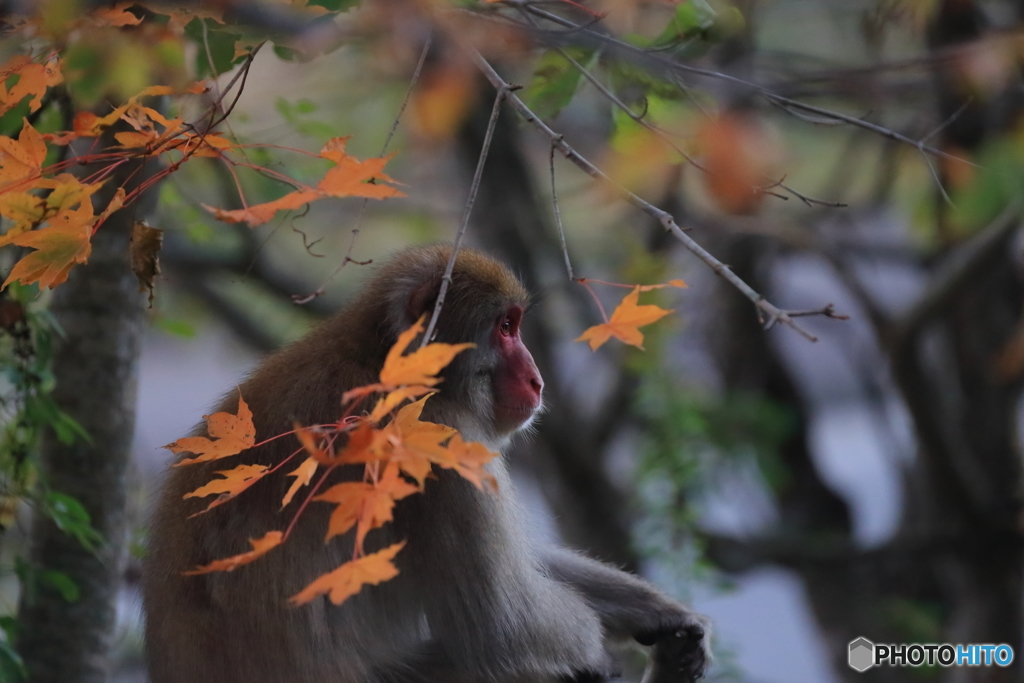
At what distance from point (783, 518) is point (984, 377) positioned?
1.88 metres

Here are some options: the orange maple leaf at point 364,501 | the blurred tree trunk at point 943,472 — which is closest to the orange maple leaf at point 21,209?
the orange maple leaf at point 364,501

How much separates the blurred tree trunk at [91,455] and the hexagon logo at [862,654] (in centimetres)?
422

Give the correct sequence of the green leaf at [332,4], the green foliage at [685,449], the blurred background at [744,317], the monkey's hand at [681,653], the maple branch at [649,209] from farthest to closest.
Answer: the green foliage at [685,449] → the blurred background at [744,317] → the monkey's hand at [681,653] → the green leaf at [332,4] → the maple branch at [649,209]

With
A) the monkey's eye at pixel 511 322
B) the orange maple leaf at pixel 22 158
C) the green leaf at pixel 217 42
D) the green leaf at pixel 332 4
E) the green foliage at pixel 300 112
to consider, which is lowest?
the monkey's eye at pixel 511 322

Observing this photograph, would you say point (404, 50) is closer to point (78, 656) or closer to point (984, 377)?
point (78, 656)

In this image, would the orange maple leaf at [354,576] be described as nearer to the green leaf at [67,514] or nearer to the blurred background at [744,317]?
the green leaf at [67,514]

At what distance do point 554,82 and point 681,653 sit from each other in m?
2.05

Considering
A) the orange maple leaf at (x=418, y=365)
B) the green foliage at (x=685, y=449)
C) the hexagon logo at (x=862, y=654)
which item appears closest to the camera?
the orange maple leaf at (x=418, y=365)

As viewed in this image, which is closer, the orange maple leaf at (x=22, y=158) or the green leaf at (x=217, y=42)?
the orange maple leaf at (x=22, y=158)

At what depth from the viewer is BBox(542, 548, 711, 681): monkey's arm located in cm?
356

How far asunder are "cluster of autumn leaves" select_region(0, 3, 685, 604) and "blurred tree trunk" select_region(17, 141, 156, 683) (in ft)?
3.20

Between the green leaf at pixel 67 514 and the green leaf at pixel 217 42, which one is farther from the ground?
the green leaf at pixel 217 42

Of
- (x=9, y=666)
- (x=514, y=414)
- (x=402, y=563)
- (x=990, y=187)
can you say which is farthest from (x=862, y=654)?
(x=9, y=666)

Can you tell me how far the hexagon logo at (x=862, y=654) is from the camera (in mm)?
5834
